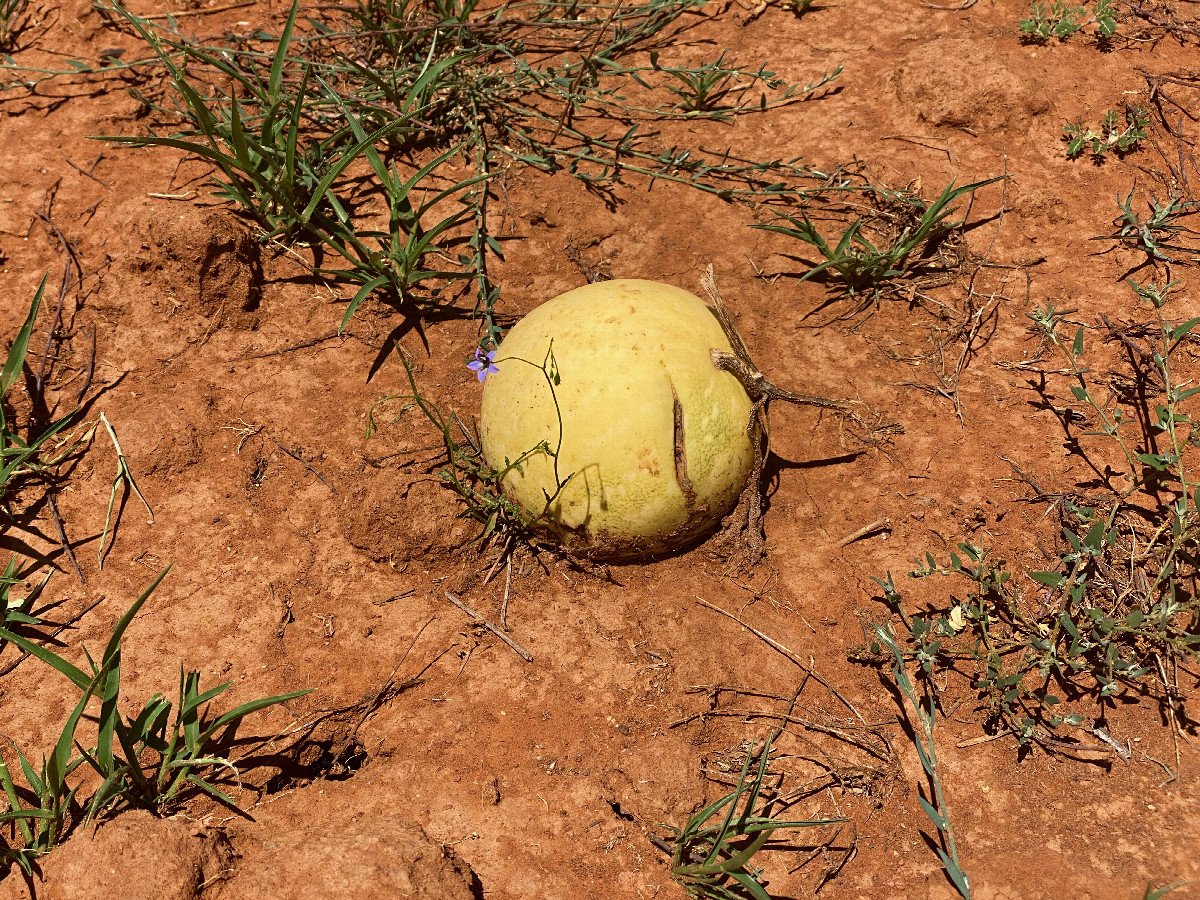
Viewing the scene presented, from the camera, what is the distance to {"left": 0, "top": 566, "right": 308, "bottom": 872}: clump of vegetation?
205 centimetres

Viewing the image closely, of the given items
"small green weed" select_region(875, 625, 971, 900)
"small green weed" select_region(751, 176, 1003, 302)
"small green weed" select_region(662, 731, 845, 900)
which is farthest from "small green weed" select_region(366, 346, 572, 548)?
"small green weed" select_region(751, 176, 1003, 302)

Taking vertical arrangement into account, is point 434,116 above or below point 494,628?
above

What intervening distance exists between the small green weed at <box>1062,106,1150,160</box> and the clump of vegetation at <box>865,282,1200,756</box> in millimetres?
1054

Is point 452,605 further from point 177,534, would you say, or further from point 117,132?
point 117,132

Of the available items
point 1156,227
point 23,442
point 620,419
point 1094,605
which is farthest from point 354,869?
point 1156,227

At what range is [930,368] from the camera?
10.2 ft

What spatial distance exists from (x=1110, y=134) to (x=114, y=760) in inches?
168

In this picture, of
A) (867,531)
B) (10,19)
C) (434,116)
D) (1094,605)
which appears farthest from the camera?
(10,19)

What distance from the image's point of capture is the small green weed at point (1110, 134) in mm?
3568

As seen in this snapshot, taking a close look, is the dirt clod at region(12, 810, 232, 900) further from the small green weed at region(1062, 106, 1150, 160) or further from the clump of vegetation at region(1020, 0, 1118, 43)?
the clump of vegetation at region(1020, 0, 1118, 43)

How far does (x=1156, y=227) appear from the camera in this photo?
330cm

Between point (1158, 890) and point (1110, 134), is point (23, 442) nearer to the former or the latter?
point (1158, 890)

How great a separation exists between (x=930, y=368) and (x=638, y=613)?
1450mm

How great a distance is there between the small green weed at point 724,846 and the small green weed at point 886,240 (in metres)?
1.92
